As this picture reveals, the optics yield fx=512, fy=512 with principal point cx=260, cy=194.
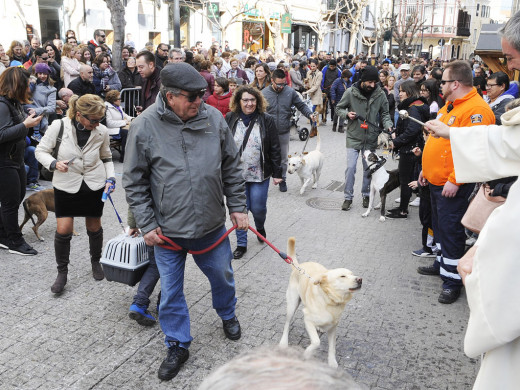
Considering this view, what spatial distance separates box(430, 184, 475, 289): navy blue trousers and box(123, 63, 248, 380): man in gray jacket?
225 centimetres

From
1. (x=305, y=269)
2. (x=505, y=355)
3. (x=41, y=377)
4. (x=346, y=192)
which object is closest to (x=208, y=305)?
(x=305, y=269)

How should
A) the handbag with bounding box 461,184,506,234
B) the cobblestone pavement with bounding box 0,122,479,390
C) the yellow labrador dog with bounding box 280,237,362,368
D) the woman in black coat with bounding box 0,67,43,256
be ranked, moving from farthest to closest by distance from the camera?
1. the woman in black coat with bounding box 0,67,43,256
2. the cobblestone pavement with bounding box 0,122,479,390
3. the yellow labrador dog with bounding box 280,237,362,368
4. the handbag with bounding box 461,184,506,234

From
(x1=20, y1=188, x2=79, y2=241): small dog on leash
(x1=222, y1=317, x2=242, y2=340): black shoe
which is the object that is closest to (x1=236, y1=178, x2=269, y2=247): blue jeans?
(x1=222, y1=317, x2=242, y2=340): black shoe

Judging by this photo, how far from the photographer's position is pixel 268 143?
6.11 metres

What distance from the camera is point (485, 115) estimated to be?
4.54 metres

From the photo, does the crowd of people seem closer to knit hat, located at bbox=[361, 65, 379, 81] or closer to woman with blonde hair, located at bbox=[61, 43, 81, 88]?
knit hat, located at bbox=[361, 65, 379, 81]

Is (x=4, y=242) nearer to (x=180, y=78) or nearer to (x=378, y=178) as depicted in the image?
(x=180, y=78)

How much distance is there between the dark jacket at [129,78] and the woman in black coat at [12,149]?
6.23 meters

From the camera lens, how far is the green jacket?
26.0 ft

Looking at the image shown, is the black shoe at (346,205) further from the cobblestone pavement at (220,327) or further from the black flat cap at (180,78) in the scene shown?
the black flat cap at (180,78)

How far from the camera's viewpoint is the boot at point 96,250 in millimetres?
5219

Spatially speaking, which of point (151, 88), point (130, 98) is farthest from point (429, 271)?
point (130, 98)

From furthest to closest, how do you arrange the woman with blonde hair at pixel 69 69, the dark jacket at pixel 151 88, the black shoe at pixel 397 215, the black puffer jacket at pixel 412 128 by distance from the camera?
the woman with blonde hair at pixel 69 69 → the black shoe at pixel 397 215 → the dark jacket at pixel 151 88 → the black puffer jacket at pixel 412 128

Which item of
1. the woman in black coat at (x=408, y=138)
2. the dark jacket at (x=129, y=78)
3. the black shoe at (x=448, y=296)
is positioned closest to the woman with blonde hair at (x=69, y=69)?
the dark jacket at (x=129, y=78)
